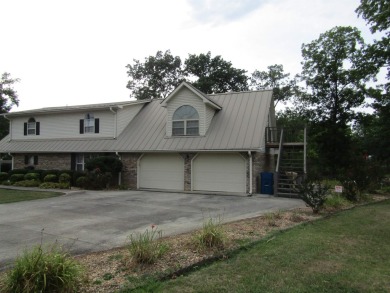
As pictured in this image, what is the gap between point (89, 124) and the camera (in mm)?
21828

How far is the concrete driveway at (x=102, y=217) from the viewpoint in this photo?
703 cm

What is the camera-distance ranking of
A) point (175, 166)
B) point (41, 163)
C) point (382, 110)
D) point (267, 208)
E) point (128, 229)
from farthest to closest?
point (382, 110)
point (41, 163)
point (175, 166)
point (267, 208)
point (128, 229)

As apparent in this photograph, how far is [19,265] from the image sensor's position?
13.2 ft

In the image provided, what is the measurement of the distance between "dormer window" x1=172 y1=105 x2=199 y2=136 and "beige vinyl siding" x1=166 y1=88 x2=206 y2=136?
21cm

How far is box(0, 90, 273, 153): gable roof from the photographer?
1672 centimetres

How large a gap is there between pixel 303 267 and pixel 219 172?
39.3 feet

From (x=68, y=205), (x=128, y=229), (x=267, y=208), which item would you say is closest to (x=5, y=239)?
(x=128, y=229)

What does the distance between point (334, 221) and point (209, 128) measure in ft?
33.9

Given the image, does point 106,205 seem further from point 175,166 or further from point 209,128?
point 209,128

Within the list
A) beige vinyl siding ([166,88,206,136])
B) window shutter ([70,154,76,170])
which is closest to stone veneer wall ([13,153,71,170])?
window shutter ([70,154,76,170])

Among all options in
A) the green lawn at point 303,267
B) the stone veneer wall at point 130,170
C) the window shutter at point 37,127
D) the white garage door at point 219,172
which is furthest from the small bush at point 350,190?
the window shutter at point 37,127

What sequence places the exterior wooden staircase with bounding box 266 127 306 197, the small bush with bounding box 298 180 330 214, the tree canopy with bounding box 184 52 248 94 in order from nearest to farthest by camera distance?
the small bush with bounding box 298 180 330 214
the exterior wooden staircase with bounding box 266 127 306 197
the tree canopy with bounding box 184 52 248 94

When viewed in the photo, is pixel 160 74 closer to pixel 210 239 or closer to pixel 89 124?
pixel 89 124

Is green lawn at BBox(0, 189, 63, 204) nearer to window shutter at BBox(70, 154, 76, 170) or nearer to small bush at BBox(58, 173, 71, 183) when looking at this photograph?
small bush at BBox(58, 173, 71, 183)
